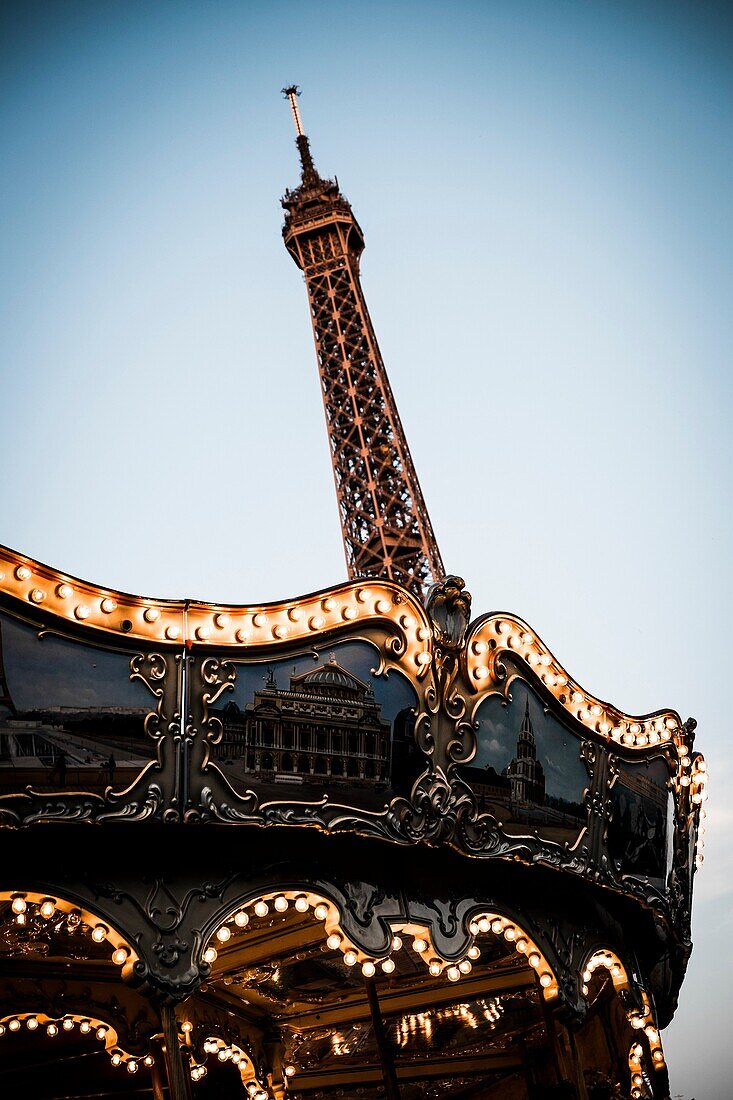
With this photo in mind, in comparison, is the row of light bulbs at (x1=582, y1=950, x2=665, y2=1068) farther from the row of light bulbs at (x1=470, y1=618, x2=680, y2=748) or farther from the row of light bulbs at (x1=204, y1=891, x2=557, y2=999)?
the row of light bulbs at (x1=470, y1=618, x2=680, y2=748)

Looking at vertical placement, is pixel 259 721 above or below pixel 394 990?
above

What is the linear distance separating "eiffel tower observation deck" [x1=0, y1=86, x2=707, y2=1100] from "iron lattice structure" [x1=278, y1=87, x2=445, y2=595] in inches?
497

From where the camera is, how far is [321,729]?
8.48m

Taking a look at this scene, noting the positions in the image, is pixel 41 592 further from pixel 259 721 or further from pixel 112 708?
pixel 259 721

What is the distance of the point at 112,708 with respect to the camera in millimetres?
7875

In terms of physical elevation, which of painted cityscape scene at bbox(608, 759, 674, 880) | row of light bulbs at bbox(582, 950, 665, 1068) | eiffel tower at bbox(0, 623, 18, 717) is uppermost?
eiffel tower at bbox(0, 623, 18, 717)

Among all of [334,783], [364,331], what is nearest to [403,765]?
[334,783]

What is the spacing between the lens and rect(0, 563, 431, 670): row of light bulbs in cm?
784

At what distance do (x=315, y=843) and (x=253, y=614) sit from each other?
1874 mm

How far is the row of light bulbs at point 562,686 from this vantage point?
9.45 metres

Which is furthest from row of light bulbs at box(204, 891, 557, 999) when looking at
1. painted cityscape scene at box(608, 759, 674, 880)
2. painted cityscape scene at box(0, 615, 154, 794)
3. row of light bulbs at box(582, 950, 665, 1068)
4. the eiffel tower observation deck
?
painted cityscape scene at box(0, 615, 154, 794)

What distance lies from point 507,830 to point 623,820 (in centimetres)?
172

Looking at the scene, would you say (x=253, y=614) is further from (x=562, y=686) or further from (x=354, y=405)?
(x=354, y=405)

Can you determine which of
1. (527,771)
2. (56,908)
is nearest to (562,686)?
(527,771)
